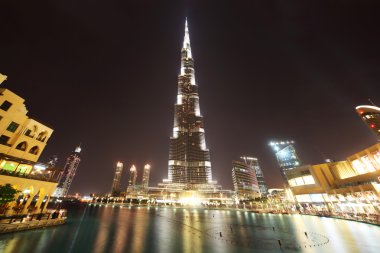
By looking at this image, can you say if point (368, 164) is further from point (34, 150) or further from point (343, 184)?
point (34, 150)

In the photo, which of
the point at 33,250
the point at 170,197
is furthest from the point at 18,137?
the point at 170,197

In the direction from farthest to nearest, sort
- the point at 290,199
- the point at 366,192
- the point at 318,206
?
the point at 290,199, the point at 318,206, the point at 366,192

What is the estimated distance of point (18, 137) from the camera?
33.5 meters

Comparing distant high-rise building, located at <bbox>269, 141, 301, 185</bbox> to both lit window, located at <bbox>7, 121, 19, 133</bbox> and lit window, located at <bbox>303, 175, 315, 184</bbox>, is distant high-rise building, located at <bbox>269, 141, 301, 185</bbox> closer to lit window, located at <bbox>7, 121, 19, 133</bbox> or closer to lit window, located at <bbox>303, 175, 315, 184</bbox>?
lit window, located at <bbox>303, 175, 315, 184</bbox>

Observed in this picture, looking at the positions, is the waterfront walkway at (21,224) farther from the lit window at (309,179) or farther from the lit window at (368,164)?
the lit window at (309,179)

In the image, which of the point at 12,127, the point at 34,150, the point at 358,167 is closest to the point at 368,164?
the point at 358,167

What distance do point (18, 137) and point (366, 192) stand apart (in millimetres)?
85858

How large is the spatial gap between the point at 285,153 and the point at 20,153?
192 m

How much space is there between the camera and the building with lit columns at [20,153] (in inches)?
1163

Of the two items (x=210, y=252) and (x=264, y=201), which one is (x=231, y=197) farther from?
(x=210, y=252)

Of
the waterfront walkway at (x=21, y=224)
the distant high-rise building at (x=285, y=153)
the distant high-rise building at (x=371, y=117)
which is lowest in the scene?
the waterfront walkway at (x=21, y=224)

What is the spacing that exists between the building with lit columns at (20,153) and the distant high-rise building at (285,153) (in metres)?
175

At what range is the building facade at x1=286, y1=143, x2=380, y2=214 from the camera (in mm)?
49844

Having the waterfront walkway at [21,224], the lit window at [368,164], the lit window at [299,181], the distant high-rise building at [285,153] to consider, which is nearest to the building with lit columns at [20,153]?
the waterfront walkway at [21,224]
